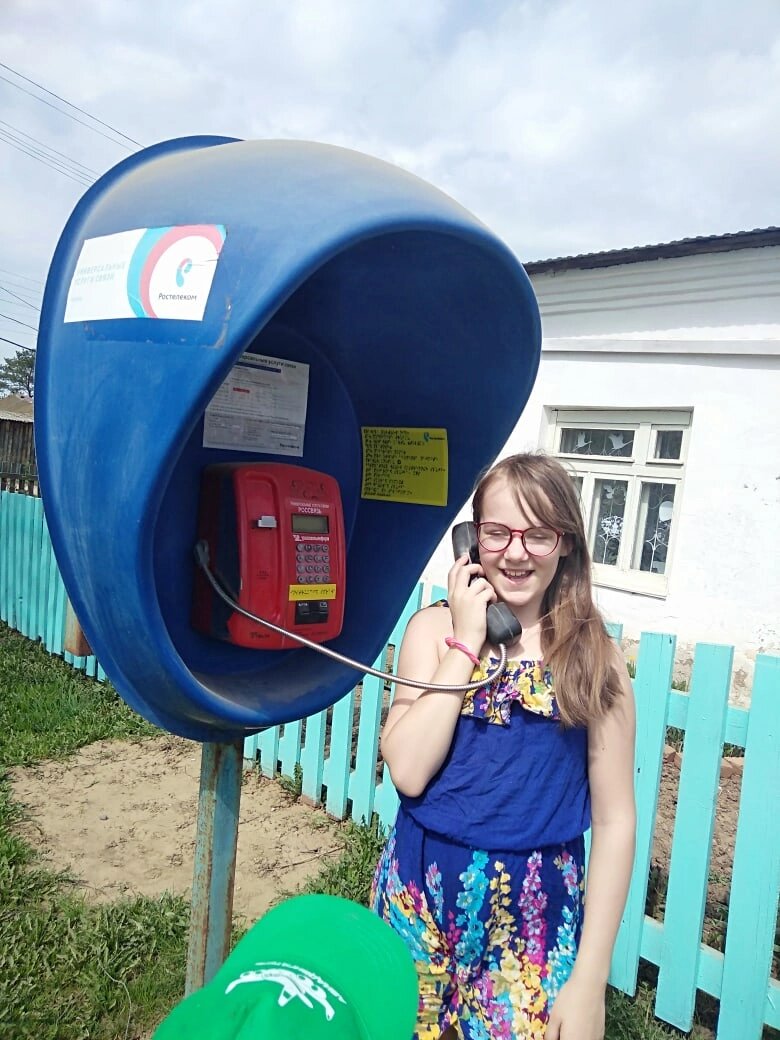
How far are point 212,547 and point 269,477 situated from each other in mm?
142

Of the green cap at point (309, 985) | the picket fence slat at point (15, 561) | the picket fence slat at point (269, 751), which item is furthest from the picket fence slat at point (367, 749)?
the picket fence slat at point (15, 561)

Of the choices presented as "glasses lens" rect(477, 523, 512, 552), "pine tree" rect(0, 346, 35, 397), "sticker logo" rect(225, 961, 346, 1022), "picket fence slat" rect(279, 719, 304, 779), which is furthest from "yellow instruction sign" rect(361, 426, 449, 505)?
"pine tree" rect(0, 346, 35, 397)

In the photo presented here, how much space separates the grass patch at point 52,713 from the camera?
3.47 m

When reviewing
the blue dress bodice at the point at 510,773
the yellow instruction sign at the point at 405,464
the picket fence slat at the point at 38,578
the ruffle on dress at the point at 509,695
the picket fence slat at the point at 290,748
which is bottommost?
the picket fence slat at the point at 290,748

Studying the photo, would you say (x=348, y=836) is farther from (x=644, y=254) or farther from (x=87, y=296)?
(x=644, y=254)

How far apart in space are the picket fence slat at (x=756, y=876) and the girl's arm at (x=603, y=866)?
84 cm

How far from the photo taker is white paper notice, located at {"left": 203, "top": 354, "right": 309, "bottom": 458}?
129cm

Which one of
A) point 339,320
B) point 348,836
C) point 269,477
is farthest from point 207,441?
point 348,836

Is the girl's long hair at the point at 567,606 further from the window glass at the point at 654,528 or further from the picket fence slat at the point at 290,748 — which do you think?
the window glass at the point at 654,528

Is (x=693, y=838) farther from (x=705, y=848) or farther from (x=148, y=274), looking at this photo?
(x=148, y=274)

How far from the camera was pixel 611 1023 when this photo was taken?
2.10m

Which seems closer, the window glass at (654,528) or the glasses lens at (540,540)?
the glasses lens at (540,540)

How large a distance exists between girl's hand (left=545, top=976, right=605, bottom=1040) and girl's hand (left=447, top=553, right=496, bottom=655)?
562 millimetres

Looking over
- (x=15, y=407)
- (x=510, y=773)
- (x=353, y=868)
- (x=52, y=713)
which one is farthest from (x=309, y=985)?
(x=15, y=407)
